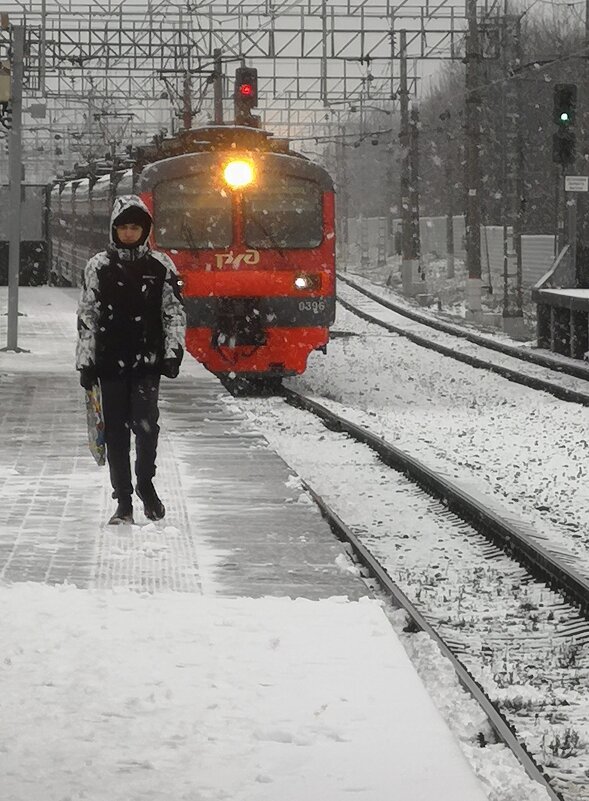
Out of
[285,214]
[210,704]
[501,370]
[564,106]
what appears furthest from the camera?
[564,106]

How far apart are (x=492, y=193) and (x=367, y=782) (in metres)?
63.3

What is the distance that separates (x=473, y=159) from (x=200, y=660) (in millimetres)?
30799

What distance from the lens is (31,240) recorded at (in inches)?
1773

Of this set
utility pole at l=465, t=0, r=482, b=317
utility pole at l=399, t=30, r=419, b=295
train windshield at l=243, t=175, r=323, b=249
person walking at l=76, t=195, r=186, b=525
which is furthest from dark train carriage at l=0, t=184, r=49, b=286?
person walking at l=76, t=195, r=186, b=525

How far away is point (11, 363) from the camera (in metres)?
18.8

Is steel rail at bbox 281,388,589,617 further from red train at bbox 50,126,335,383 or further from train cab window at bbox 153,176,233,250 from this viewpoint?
train cab window at bbox 153,176,233,250

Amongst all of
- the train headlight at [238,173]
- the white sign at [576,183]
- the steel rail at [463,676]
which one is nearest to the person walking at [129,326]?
the steel rail at [463,676]

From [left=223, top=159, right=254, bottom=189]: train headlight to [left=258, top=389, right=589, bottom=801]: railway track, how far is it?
7335 millimetres

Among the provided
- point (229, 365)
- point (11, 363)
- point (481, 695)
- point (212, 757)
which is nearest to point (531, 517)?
point (481, 695)

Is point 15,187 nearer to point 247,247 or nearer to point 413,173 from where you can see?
point 247,247

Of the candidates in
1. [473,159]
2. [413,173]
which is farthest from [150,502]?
[413,173]

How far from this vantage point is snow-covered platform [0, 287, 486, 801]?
4.70 meters

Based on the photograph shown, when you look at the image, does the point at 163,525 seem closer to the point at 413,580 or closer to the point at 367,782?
the point at 413,580

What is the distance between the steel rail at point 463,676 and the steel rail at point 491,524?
958 mm
